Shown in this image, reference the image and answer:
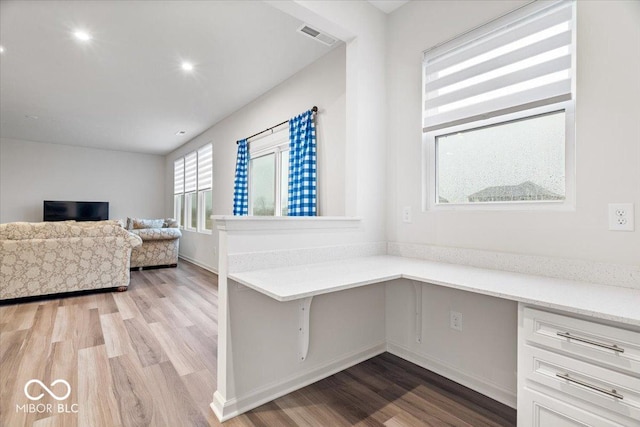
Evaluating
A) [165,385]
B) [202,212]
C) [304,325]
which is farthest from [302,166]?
[202,212]

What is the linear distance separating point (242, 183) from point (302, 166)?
1.56m

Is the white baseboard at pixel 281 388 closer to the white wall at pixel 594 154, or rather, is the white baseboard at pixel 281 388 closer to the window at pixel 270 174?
the white wall at pixel 594 154

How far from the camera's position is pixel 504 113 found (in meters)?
1.84

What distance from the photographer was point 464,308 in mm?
1949

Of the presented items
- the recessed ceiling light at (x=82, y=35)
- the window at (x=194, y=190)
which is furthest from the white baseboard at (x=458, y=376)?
the window at (x=194, y=190)

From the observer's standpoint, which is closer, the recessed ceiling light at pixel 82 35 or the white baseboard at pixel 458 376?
the white baseboard at pixel 458 376

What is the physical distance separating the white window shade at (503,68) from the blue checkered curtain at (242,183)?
2817mm

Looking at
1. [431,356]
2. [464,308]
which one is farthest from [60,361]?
[464,308]

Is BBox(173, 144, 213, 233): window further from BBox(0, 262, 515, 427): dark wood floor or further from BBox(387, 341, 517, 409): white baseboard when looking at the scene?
BBox(387, 341, 517, 409): white baseboard

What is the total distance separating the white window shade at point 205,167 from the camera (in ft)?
19.2

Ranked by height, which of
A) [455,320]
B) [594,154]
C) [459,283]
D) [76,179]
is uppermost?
[76,179]

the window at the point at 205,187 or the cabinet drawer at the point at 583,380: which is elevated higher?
the window at the point at 205,187

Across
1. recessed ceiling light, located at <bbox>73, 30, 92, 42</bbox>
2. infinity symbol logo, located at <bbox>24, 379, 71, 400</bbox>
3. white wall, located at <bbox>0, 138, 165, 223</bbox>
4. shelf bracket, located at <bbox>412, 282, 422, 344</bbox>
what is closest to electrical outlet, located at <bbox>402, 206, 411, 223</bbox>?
shelf bracket, located at <bbox>412, 282, 422, 344</bbox>

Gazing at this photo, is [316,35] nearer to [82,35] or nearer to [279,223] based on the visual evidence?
[279,223]
